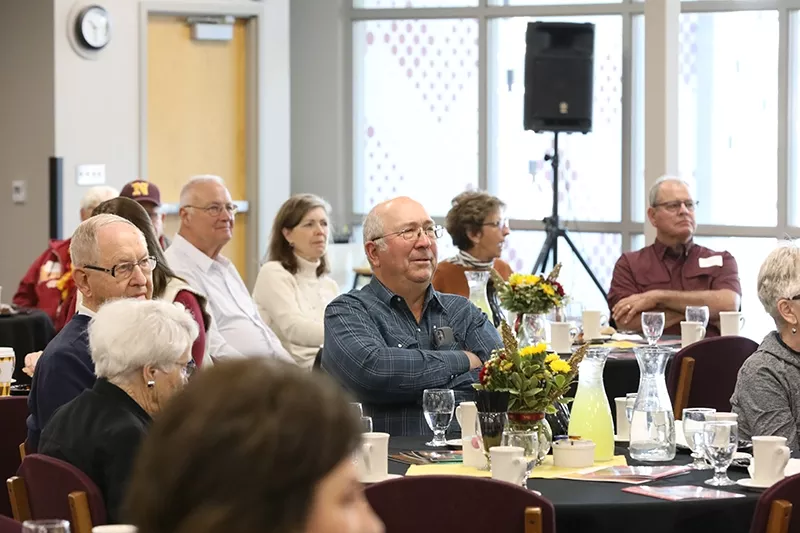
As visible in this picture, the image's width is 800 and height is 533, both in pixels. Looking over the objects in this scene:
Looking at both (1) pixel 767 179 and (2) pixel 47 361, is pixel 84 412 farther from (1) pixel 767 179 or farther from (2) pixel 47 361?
(1) pixel 767 179

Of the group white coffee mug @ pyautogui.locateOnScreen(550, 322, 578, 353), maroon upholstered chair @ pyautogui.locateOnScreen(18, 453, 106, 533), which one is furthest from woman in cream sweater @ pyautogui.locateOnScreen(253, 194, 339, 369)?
maroon upholstered chair @ pyautogui.locateOnScreen(18, 453, 106, 533)

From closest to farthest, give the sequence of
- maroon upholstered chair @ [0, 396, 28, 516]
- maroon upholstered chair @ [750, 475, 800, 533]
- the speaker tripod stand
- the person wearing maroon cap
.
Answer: maroon upholstered chair @ [750, 475, 800, 533], maroon upholstered chair @ [0, 396, 28, 516], the person wearing maroon cap, the speaker tripod stand

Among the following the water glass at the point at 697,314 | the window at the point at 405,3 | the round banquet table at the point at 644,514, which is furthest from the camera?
the window at the point at 405,3

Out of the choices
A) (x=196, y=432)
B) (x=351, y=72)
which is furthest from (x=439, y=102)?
(x=196, y=432)

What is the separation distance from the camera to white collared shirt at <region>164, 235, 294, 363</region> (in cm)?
567

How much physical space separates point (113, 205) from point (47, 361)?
4.63 feet

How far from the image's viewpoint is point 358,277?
34.3 feet

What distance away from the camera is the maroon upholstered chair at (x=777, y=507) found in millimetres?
2656

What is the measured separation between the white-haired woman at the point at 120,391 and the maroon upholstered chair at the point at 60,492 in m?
0.09

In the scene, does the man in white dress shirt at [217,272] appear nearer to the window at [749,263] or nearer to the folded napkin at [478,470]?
the folded napkin at [478,470]

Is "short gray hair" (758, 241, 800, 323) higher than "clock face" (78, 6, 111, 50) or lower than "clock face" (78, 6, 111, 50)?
lower

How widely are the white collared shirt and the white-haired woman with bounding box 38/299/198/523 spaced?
2.58 metres

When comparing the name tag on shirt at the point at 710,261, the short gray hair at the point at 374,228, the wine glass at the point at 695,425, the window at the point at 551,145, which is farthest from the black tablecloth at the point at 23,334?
the window at the point at 551,145

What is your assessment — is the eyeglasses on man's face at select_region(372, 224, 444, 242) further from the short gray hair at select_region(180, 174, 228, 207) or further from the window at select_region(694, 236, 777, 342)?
the window at select_region(694, 236, 777, 342)
